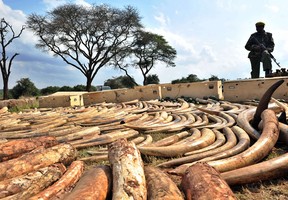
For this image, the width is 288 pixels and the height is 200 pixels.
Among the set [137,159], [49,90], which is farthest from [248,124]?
[49,90]

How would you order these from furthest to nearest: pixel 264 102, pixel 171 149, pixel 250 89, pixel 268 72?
pixel 268 72
pixel 250 89
pixel 264 102
pixel 171 149

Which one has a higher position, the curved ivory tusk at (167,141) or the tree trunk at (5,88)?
the tree trunk at (5,88)

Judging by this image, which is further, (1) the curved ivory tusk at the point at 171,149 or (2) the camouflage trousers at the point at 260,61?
(2) the camouflage trousers at the point at 260,61

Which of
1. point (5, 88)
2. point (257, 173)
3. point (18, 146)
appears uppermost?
point (5, 88)

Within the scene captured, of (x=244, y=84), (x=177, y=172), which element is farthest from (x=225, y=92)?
(x=177, y=172)

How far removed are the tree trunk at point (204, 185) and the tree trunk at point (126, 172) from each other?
36 centimetres

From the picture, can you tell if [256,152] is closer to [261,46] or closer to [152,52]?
[261,46]

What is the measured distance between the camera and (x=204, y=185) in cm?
221

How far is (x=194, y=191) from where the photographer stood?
7.29 feet

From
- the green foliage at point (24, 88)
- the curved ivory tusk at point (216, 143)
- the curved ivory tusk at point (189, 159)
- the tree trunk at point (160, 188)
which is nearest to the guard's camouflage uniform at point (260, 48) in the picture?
the curved ivory tusk at point (216, 143)

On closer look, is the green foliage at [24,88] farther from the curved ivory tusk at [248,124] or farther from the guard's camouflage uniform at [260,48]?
the curved ivory tusk at [248,124]

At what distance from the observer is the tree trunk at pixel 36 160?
2789 millimetres

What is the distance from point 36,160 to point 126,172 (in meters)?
1.07

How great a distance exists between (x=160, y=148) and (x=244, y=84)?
256 inches
